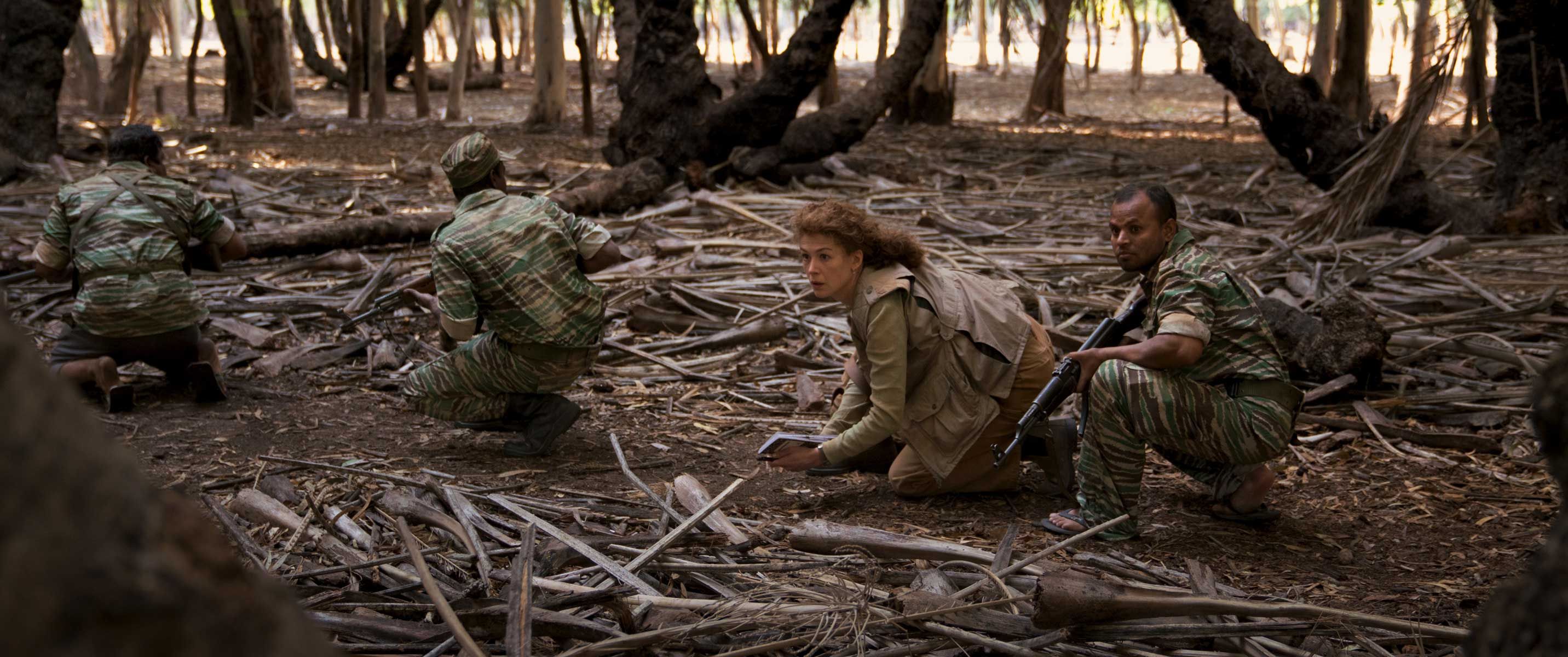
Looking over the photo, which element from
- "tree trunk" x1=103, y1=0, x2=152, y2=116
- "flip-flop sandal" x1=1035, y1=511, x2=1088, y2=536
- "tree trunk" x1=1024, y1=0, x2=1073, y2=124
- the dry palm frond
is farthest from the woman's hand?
"tree trunk" x1=1024, y1=0, x2=1073, y2=124

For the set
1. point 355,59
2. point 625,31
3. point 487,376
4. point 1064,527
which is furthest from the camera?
point 355,59

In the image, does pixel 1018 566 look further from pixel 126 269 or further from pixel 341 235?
pixel 341 235

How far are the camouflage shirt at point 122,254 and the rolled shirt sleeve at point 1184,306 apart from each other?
4.19 meters

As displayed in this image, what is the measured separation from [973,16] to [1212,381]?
1871 inches

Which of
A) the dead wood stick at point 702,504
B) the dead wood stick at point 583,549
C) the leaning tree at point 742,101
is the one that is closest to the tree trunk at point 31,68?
→ the leaning tree at point 742,101

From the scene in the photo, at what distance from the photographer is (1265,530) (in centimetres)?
398

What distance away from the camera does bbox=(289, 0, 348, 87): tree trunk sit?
78.7ft

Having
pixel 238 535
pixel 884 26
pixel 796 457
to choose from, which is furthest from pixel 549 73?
pixel 238 535

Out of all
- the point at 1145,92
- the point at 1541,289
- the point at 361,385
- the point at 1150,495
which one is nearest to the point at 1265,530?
the point at 1150,495

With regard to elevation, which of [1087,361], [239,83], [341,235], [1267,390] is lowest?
[1267,390]

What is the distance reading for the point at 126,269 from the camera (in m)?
5.13

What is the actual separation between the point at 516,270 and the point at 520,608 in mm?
2053

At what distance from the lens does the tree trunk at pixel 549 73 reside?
582 inches

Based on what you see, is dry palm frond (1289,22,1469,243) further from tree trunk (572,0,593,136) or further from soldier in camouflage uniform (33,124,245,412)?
tree trunk (572,0,593,136)
